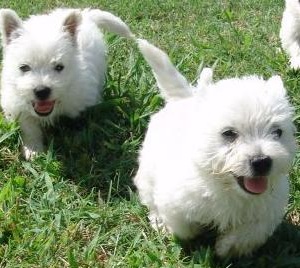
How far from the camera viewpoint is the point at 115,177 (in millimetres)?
4402

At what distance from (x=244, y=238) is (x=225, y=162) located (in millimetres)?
512

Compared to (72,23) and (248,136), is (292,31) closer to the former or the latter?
(72,23)

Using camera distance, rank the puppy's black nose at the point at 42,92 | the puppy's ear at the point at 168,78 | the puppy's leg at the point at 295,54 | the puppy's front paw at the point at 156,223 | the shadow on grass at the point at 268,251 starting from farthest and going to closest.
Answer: the puppy's leg at the point at 295,54, the puppy's black nose at the point at 42,92, the puppy's ear at the point at 168,78, the puppy's front paw at the point at 156,223, the shadow on grass at the point at 268,251

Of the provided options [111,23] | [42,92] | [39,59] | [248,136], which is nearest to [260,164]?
[248,136]

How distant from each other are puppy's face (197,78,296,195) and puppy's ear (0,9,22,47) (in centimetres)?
205

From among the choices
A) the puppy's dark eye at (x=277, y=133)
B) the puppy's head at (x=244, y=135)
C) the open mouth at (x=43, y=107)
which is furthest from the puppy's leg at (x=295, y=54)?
the puppy's dark eye at (x=277, y=133)

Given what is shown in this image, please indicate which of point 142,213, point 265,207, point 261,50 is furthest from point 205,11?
point 265,207

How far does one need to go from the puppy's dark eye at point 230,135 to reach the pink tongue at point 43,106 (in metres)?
1.87

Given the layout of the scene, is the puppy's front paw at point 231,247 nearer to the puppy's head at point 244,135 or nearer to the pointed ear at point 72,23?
the puppy's head at point 244,135

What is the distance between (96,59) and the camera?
5230 millimetres

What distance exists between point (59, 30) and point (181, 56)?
5.16 ft

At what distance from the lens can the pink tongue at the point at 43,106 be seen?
460 centimetres

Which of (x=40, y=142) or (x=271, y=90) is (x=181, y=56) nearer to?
(x=40, y=142)

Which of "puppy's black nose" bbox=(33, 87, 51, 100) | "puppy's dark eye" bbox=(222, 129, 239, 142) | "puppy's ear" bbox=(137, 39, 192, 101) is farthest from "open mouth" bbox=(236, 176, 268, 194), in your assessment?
"puppy's black nose" bbox=(33, 87, 51, 100)
